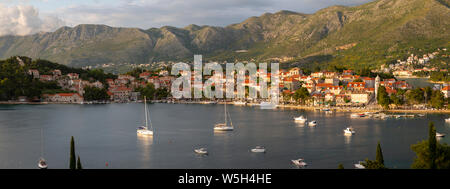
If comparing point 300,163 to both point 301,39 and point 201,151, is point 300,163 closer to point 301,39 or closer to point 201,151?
point 201,151

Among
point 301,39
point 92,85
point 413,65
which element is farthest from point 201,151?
point 301,39

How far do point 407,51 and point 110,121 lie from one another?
7616 cm

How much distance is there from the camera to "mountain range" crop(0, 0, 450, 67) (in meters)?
98.7

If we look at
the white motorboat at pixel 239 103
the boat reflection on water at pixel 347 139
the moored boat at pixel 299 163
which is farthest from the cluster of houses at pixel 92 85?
the moored boat at pixel 299 163

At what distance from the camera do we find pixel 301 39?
5354 inches

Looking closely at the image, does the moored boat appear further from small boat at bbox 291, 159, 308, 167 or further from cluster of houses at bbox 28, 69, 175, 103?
cluster of houses at bbox 28, 69, 175, 103

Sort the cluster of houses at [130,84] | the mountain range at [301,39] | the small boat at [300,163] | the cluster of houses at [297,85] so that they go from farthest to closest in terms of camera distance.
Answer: the mountain range at [301,39] < the cluster of houses at [130,84] < the cluster of houses at [297,85] < the small boat at [300,163]

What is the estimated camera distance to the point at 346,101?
54.5 m

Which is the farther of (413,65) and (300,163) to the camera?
(413,65)

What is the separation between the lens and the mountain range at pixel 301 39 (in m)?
98.7

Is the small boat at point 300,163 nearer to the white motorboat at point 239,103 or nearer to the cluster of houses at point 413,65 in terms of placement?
the white motorboat at point 239,103

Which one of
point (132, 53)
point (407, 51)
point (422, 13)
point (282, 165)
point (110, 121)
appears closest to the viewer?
point (282, 165)
